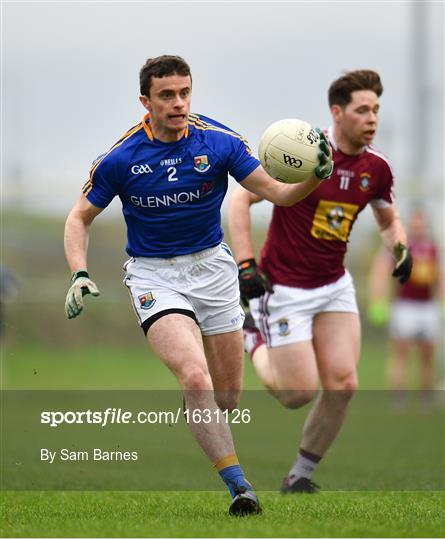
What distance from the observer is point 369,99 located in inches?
332

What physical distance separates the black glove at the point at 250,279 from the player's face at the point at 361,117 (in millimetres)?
1129

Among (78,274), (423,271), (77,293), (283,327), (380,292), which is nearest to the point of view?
(77,293)

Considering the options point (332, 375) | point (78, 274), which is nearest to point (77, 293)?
point (78, 274)

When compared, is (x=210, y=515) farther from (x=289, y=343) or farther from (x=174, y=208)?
(x=289, y=343)

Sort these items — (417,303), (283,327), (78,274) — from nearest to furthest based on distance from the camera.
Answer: (78,274)
(283,327)
(417,303)

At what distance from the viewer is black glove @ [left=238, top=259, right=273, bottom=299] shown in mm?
8133

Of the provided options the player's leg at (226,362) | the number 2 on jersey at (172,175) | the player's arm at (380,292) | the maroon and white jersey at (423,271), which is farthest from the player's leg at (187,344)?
the maroon and white jersey at (423,271)

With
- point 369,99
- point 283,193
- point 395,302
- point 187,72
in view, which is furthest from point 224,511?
point 395,302

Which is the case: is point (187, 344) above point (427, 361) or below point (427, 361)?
above

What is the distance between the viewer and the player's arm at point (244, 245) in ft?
26.7

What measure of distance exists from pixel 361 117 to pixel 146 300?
224 cm

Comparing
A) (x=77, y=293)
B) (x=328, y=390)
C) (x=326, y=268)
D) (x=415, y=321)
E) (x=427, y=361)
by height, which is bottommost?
(x=427, y=361)

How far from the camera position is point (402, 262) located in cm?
852

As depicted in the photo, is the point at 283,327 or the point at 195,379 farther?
the point at 283,327
